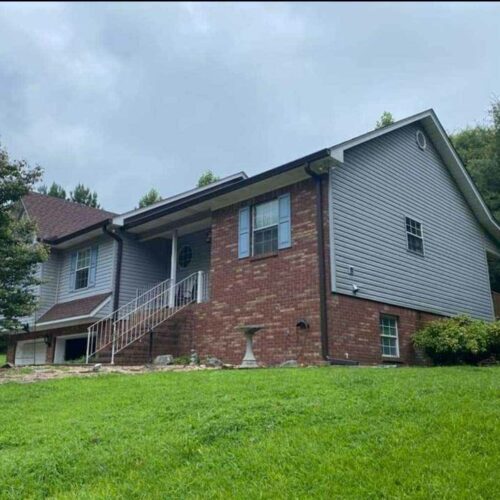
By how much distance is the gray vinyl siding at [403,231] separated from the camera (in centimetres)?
1249

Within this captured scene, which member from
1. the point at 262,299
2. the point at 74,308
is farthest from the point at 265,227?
the point at 74,308

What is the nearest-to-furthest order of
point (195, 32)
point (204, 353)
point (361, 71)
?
point (195, 32)
point (361, 71)
point (204, 353)

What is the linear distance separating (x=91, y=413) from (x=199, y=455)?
89.8 inches

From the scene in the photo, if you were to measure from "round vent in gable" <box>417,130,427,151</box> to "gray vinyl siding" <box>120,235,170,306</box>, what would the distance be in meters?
8.33

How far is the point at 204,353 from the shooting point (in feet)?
44.4

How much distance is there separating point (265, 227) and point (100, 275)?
6.63m

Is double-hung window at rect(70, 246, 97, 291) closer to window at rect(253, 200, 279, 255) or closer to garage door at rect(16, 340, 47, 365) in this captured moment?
garage door at rect(16, 340, 47, 365)

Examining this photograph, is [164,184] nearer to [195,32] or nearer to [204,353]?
[204,353]

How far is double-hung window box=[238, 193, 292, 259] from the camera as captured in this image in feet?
41.5

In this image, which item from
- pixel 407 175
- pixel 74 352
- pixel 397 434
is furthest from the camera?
pixel 74 352

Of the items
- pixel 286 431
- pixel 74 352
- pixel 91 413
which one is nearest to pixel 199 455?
pixel 286 431

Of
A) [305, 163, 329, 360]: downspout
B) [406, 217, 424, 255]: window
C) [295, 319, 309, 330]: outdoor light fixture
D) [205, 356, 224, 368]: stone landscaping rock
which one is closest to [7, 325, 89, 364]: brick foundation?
[205, 356, 224, 368]: stone landscaping rock

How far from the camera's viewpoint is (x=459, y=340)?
1221 centimetres

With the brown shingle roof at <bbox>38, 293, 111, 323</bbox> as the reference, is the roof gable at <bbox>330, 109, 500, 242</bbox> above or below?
above
